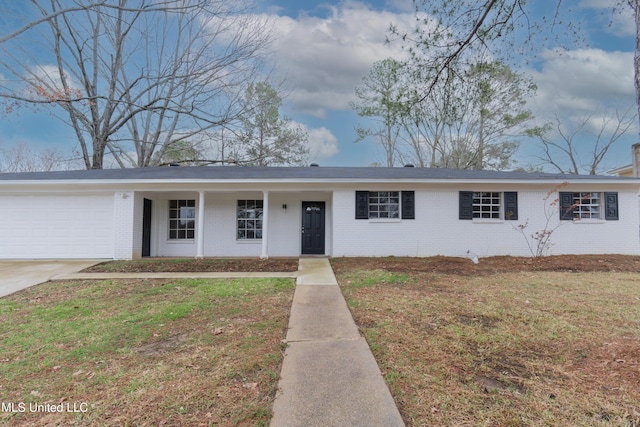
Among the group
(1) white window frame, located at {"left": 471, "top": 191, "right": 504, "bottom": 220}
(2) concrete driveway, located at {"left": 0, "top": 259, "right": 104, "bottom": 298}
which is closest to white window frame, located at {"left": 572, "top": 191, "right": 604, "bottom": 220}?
(1) white window frame, located at {"left": 471, "top": 191, "right": 504, "bottom": 220}

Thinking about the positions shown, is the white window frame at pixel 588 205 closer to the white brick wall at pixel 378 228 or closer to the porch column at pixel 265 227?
the white brick wall at pixel 378 228

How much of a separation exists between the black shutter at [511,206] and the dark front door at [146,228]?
12.9m

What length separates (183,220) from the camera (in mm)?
11219

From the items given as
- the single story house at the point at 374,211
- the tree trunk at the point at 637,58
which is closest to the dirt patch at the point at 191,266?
the single story house at the point at 374,211

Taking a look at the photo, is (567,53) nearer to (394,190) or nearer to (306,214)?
(394,190)

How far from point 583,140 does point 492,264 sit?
21770 millimetres

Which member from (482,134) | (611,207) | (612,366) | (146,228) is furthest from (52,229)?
(482,134)

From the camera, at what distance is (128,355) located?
3.08 m

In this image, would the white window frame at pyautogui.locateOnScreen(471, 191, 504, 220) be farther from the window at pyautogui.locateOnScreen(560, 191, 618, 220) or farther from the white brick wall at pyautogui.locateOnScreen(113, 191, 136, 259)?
the white brick wall at pyautogui.locateOnScreen(113, 191, 136, 259)

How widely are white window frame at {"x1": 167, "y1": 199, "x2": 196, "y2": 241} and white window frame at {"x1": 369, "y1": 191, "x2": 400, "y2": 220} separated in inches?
265

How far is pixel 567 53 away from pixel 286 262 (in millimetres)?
7859

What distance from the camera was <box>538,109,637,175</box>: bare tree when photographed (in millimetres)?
20844

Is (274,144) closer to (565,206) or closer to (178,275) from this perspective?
(178,275)

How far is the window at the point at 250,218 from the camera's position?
1124 cm
